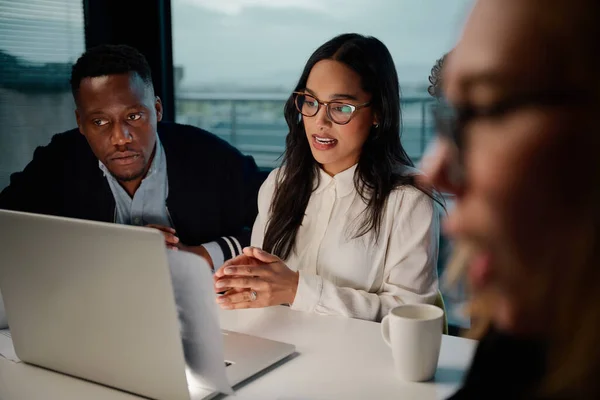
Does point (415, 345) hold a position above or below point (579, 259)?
below

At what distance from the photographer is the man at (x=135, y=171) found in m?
2.17

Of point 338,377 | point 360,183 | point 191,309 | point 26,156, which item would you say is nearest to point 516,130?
point 191,309

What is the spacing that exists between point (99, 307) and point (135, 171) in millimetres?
1271

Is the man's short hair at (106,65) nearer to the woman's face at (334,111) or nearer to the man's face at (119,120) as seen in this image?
the man's face at (119,120)

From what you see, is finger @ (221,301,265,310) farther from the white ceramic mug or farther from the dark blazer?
the dark blazer

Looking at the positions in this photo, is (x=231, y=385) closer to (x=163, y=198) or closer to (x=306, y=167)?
(x=306, y=167)

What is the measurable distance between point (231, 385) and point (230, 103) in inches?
167

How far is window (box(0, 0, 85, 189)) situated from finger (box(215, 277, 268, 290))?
1.86m

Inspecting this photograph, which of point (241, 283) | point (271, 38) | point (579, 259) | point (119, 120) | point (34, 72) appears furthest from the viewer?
point (271, 38)

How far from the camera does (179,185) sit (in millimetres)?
2355

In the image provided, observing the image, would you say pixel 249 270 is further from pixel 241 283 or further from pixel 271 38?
pixel 271 38

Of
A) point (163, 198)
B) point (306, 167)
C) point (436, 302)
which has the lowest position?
point (436, 302)

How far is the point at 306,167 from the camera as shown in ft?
6.73

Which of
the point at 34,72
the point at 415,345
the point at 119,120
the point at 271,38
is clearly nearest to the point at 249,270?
the point at 415,345
